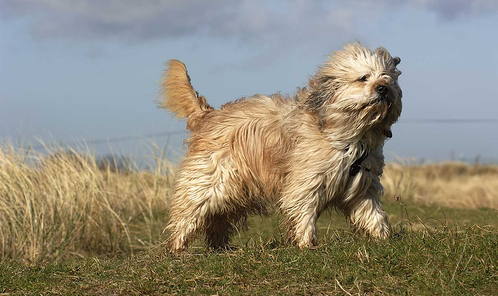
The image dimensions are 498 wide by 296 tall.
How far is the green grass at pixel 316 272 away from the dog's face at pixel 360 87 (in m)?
1.12

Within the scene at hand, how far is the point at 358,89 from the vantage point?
5465 millimetres

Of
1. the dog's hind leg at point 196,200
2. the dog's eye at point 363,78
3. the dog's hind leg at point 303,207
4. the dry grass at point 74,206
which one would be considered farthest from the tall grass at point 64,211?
the dog's eye at point 363,78

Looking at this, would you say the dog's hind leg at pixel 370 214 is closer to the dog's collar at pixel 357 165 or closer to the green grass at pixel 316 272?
the green grass at pixel 316 272

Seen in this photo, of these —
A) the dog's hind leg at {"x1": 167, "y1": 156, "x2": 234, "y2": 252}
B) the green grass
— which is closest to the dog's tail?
the dog's hind leg at {"x1": 167, "y1": 156, "x2": 234, "y2": 252}

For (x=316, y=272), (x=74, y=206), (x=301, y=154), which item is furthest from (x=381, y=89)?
(x=74, y=206)

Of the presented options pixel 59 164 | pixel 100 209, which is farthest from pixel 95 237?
pixel 59 164

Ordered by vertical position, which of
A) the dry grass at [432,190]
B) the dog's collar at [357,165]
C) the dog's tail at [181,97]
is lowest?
the dry grass at [432,190]

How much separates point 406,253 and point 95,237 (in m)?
5.79

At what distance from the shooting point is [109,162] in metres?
11.7

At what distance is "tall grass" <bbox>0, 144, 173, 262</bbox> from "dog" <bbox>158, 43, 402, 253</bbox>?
9.87ft

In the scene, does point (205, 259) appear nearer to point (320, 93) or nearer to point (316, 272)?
point (316, 272)

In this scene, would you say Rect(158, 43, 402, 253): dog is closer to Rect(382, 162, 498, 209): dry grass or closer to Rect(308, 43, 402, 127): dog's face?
Rect(308, 43, 402, 127): dog's face

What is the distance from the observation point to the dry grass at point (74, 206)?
28.8 ft

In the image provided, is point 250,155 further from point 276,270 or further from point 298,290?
point 298,290
